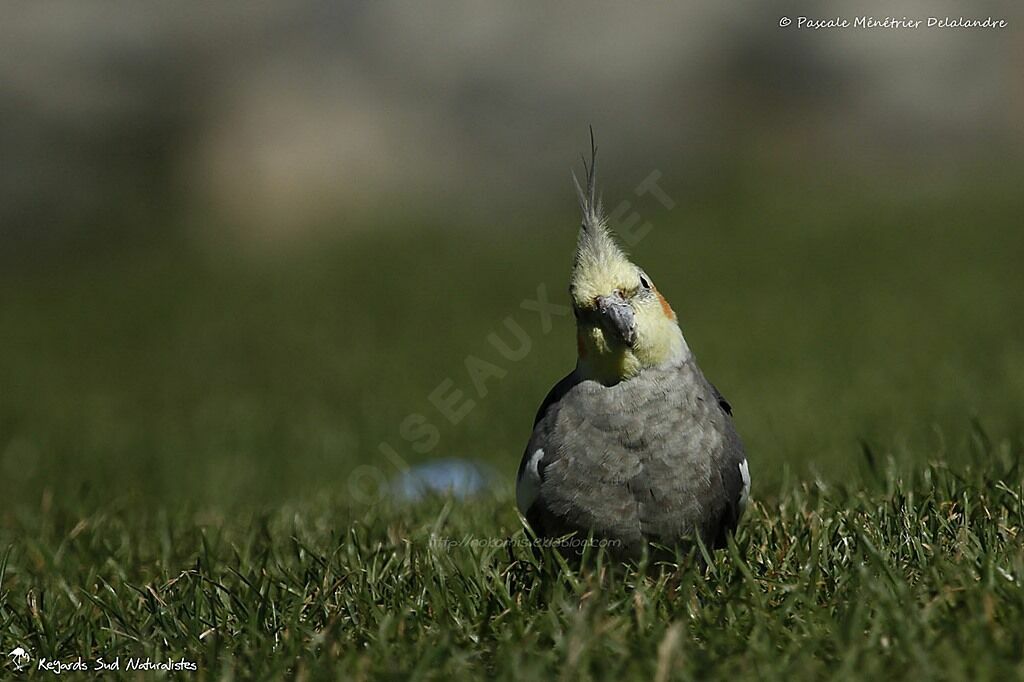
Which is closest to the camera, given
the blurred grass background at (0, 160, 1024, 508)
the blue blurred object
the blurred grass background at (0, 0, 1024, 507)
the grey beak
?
the grey beak

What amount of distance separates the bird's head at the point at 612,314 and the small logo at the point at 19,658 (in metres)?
1.79

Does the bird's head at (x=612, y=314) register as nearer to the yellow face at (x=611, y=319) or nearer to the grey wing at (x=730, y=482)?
the yellow face at (x=611, y=319)

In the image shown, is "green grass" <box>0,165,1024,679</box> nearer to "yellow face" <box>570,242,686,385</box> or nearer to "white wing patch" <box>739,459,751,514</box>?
"white wing patch" <box>739,459,751,514</box>

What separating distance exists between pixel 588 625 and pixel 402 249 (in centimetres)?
988

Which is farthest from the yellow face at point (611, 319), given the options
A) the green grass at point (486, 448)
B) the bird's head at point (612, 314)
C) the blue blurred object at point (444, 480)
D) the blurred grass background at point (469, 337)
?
the blue blurred object at point (444, 480)

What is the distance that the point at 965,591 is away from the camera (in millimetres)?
2822

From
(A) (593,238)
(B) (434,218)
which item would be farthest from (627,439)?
(B) (434,218)

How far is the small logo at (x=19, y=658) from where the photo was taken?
3.22 meters

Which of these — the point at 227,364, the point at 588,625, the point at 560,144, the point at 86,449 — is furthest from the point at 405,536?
the point at 560,144

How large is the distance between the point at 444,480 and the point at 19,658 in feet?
8.95

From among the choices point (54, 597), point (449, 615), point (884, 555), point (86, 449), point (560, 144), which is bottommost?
point (86, 449)

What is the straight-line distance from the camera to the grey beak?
3340 mm

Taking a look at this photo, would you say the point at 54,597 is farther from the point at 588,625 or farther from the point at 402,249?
the point at 402,249

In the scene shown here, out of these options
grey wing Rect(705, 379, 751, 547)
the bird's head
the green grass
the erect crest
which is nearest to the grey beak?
the bird's head
